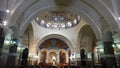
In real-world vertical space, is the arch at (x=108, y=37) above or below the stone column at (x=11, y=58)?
above

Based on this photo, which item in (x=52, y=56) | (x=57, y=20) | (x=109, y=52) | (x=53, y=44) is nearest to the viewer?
(x=109, y=52)

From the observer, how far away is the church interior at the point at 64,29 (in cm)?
828

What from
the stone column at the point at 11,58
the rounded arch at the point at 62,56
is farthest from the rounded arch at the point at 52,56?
the stone column at the point at 11,58

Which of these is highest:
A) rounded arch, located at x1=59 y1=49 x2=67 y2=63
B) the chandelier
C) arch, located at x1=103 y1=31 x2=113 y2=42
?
the chandelier

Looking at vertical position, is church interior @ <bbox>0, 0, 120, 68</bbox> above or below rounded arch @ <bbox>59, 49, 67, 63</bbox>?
above

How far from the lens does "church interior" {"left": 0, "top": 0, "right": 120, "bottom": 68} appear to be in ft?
27.2

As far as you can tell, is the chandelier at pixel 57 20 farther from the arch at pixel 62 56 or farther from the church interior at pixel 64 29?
the arch at pixel 62 56

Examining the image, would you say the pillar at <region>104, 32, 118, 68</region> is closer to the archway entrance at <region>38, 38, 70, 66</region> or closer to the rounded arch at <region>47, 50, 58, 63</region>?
the archway entrance at <region>38, 38, 70, 66</region>

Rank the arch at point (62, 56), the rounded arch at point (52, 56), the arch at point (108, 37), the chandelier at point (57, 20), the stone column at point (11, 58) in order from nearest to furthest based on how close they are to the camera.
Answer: the stone column at point (11, 58) < the arch at point (108, 37) < the chandelier at point (57, 20) < the arch at point (62, 56) < the rounded arch at point (52, 56)

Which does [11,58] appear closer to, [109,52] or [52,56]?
[109,52]

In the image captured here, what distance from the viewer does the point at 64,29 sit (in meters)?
21.6

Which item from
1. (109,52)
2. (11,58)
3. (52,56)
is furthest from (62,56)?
(11,58)

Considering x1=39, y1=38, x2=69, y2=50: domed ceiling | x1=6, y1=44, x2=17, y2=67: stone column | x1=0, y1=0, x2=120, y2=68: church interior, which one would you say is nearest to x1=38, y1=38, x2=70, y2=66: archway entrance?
x1=39, y1=38, x2=69, y2=50: domed ceiling

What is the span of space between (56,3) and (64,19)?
10626 millimetres
